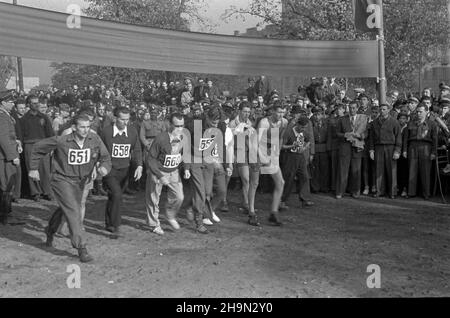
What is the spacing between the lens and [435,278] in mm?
6305

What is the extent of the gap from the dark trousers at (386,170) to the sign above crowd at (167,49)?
2.34 metres

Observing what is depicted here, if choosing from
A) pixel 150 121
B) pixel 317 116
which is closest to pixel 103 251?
pixel 150 121

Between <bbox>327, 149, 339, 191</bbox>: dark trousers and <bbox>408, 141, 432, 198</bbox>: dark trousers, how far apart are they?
Answer: 5.05ft

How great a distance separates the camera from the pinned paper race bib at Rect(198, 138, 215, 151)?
9055mm

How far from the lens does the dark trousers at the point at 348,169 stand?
39.0ft

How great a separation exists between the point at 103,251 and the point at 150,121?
212 inches

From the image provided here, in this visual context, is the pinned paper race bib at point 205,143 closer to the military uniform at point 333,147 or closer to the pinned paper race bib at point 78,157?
the pinned paper race bib at point 78,157

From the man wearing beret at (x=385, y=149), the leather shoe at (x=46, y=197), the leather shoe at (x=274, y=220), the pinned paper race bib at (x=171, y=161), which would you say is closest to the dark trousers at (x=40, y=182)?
the leather shoe at (x=46, y=197)

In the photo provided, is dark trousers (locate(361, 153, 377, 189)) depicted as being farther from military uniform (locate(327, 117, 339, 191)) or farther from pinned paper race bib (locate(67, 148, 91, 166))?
pinned paper race bib (locate(67, 148, 91, 166))

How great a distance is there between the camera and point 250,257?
725 cm

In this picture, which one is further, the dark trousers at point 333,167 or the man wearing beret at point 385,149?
the dark trousers at point 333,167

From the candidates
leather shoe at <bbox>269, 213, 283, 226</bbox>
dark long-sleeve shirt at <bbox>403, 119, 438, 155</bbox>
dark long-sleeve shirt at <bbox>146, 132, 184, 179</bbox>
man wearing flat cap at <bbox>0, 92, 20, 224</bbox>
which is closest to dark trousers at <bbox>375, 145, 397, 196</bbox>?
dark long-sleeve shirt at <bbox>403, 119, 438, 155</bbox>

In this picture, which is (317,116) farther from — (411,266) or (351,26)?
(351,26)

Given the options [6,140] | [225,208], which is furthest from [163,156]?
[6,140]
